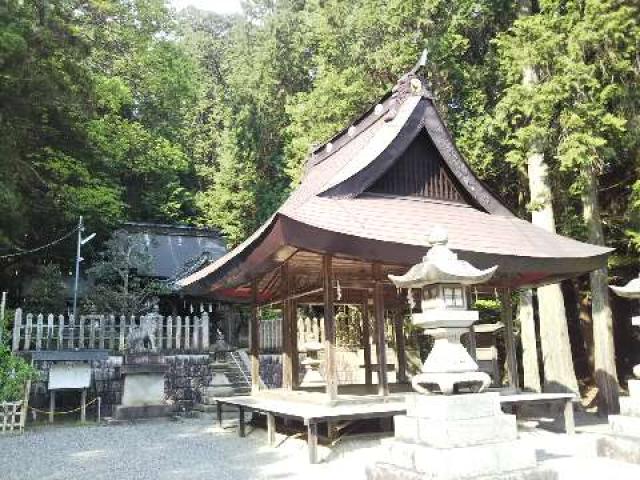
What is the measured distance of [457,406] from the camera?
5656 millimetres

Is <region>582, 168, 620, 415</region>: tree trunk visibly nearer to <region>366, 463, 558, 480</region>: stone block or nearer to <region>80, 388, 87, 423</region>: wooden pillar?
<region>366, 463, 558, 480</region>: stone block

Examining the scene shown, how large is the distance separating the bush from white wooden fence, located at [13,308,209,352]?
1915 millimetres

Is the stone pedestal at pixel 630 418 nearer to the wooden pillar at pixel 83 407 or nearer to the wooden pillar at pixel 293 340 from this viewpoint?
the wooden pillar at pixel 293 340

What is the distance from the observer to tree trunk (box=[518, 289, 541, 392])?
1366 cm

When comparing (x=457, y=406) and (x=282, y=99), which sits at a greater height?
(x=282, y=99)

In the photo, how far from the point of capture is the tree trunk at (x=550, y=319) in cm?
1219

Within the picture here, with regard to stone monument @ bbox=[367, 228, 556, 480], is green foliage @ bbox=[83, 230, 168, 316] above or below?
above

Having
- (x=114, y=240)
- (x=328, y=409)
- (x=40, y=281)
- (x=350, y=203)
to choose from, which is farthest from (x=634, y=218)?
(x=40, y=281)

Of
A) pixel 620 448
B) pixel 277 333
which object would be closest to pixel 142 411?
pixel 277 333

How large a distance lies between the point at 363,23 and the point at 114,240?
36.1ft

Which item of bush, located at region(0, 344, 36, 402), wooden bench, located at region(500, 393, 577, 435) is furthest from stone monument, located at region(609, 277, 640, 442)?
bush, located at region(0, 344, 36, 402)

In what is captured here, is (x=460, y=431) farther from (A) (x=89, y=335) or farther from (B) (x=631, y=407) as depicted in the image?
(A) (x=89, y=335)

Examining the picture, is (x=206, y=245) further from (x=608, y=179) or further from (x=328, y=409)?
(x=328, y=409)

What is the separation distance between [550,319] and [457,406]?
310 inches
